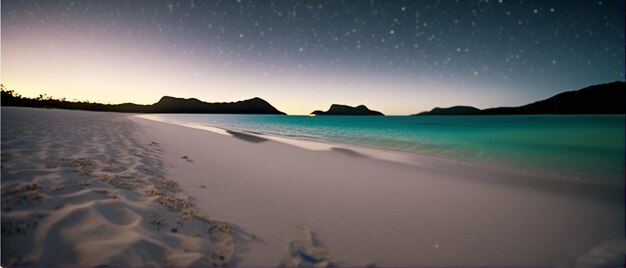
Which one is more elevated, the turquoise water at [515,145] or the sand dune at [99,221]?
the sand dune at [99,221]

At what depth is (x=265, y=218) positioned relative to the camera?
3.34 m

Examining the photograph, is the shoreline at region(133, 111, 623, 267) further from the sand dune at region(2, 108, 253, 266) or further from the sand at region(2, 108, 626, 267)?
the sand dune at region(2, 108, 253, 266)

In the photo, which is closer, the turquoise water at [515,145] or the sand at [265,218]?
the sand at [265,218]

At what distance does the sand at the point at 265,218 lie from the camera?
7.38 ft

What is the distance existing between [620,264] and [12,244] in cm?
677

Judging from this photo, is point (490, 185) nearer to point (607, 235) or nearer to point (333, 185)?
point (607, 235)

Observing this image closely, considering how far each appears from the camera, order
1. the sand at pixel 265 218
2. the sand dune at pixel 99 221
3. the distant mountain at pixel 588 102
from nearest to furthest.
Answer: the sand dune at pixel 99 221 → the sand at pixel 265 218 → the distant mountain at pixel 588 102

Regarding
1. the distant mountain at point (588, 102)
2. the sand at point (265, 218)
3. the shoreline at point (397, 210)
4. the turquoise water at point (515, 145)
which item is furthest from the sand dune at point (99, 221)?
the distant mountain at point (588, 102)

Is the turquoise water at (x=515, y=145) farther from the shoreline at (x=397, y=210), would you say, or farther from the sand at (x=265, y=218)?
the sand at (x=265, y=218)

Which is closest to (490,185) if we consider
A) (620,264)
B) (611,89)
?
(620,264)

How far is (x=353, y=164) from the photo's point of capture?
7734 millimetres

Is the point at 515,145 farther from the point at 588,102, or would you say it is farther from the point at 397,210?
the point at 588,102

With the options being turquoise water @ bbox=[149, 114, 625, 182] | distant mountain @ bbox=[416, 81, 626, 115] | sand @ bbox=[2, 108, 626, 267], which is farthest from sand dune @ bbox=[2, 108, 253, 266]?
distant mountain @ bbox=[416, 81, 626, 115]

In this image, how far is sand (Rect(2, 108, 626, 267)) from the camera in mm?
2250
